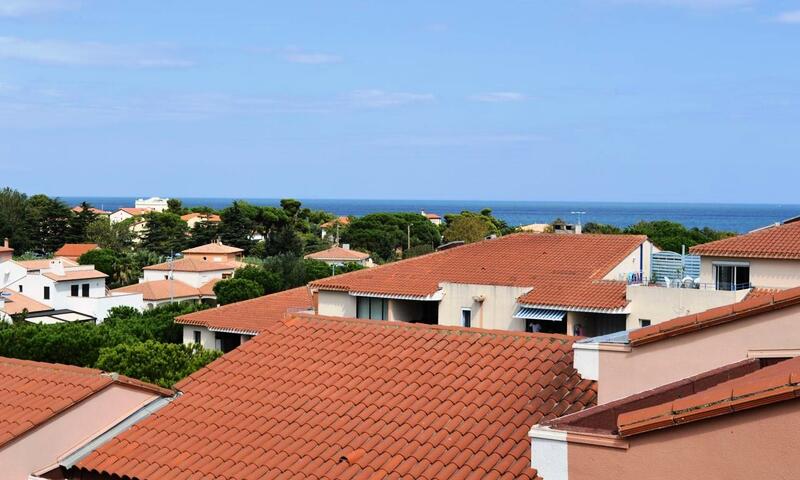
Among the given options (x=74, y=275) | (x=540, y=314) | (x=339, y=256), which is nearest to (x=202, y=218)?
(x=339, y=256)

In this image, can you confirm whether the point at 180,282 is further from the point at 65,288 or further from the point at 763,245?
the point at 763,245

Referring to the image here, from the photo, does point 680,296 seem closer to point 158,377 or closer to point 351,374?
point 158,377

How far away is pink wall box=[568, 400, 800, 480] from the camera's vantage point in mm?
4535

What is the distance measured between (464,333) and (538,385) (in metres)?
1.39

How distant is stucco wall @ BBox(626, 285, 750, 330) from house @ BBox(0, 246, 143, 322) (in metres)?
38.3

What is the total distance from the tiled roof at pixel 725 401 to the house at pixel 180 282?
5722cm

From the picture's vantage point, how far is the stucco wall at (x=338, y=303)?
2862 centimetres

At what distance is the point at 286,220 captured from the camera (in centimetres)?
10619

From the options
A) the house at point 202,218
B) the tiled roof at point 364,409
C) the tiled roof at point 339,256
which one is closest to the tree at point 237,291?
the tiled roof at point 339,256

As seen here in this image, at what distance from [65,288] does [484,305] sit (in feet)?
134

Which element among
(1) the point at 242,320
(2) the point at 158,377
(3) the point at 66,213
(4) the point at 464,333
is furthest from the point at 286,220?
(4) the point at 464,333

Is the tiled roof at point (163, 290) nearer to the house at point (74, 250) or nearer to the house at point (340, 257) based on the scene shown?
the house at point (340, 257)

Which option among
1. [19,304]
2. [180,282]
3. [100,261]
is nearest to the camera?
[19,304]

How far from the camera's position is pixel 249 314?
37.4 meters
